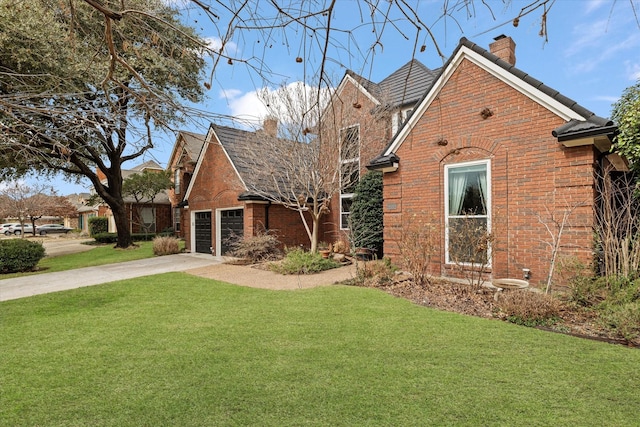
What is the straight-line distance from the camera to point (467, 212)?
872cm

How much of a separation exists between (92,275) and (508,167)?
13.8 meters

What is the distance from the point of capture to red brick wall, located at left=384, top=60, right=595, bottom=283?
281 inches

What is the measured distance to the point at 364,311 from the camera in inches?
261

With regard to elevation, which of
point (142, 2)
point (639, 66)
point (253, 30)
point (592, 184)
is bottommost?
point (592, 184)

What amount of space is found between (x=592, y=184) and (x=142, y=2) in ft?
27.2

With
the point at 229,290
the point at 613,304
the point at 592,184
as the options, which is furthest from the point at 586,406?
the point at 229,290

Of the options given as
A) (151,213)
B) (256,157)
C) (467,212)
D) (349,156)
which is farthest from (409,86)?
(151,213)

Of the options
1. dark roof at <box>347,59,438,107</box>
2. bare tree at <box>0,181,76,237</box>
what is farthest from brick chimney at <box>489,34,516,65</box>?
bare tree at <box>0,181,76,237</box>

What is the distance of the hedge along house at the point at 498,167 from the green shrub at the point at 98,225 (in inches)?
1294

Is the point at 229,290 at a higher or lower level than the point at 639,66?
lower

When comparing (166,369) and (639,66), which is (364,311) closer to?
(166,369)

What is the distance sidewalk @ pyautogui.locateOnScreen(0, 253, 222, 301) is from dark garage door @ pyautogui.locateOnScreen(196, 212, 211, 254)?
1.00 m

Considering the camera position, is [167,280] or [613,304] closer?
[613,304]

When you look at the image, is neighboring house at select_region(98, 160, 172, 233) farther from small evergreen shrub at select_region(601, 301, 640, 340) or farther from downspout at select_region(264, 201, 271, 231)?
small evergreen shrub at select_region(601, 301, 640, 340)
